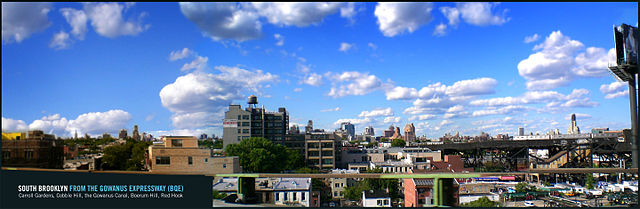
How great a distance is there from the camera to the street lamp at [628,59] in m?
9.23

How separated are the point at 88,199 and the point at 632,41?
1239cm

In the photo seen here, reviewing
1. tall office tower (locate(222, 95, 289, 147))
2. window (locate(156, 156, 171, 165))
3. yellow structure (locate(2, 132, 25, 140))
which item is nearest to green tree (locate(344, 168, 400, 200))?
window (locate(156, 156, 171, 165))

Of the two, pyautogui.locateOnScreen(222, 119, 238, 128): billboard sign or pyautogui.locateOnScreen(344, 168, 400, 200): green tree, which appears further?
pyautogui.locateOnScreen(222, 119, 238, 128): billboard sign

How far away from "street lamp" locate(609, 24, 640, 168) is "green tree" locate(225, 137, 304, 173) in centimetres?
1527

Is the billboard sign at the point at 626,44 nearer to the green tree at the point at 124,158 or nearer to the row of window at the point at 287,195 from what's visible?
the row of window at the point at 287,195

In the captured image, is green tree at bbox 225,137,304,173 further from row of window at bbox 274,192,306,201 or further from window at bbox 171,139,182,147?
window at bbox 171,139,182,147

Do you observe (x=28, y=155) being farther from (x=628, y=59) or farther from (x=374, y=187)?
(x=628, y=59)

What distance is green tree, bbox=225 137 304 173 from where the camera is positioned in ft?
64.6

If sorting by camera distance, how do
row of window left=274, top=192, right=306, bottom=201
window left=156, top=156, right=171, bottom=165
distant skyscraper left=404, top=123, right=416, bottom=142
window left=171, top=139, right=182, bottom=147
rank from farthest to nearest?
distant skyscraper left=404, top=123, right=416, bottom=142, row of window left=274, top=192, right=306, bottom=201, window left=171, top=139, right=182, bottom=147, window left=156, top=156, right=171, bottom=165

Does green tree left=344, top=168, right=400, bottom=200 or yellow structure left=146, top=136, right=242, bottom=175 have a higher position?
yellow structure left=146, top=136, right=242, bottom=175

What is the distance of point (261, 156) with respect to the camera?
19.7 m

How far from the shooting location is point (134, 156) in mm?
14242

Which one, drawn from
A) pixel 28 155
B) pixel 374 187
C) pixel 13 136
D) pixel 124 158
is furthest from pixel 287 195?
pixel 124 158

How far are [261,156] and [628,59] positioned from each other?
51.3ft
